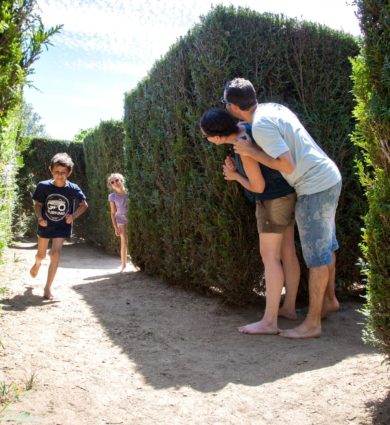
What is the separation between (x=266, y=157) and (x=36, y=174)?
37.0 feet

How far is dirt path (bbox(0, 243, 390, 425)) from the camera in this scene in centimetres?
255

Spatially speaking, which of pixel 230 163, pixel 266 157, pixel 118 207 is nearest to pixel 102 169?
pixel 118 207

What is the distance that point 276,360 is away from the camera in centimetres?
334

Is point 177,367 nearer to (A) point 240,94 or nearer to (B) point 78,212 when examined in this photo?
(A) point 240,94

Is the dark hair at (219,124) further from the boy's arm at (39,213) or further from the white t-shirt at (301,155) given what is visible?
the boy's arm at (39,213)

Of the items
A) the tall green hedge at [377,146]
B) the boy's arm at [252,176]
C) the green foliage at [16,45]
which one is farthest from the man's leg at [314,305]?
the green foliage at [16,45]

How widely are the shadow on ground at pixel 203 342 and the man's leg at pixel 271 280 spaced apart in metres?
0.09

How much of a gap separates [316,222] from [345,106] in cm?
187

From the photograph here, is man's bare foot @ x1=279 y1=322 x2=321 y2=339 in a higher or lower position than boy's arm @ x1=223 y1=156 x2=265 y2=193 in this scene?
lower

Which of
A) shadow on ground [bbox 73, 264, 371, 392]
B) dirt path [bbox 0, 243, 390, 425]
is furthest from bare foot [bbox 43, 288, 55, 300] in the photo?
shadow on ground [bbox 73, 264, 371, 392]

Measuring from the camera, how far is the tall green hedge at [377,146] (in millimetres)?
2467

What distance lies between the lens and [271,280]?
12.4 feet

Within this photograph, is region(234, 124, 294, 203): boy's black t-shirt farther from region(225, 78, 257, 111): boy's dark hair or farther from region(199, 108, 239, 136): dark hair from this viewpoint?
region(225, 78, 257, 111): boy's dark hair

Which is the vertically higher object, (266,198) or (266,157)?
(266,157)
